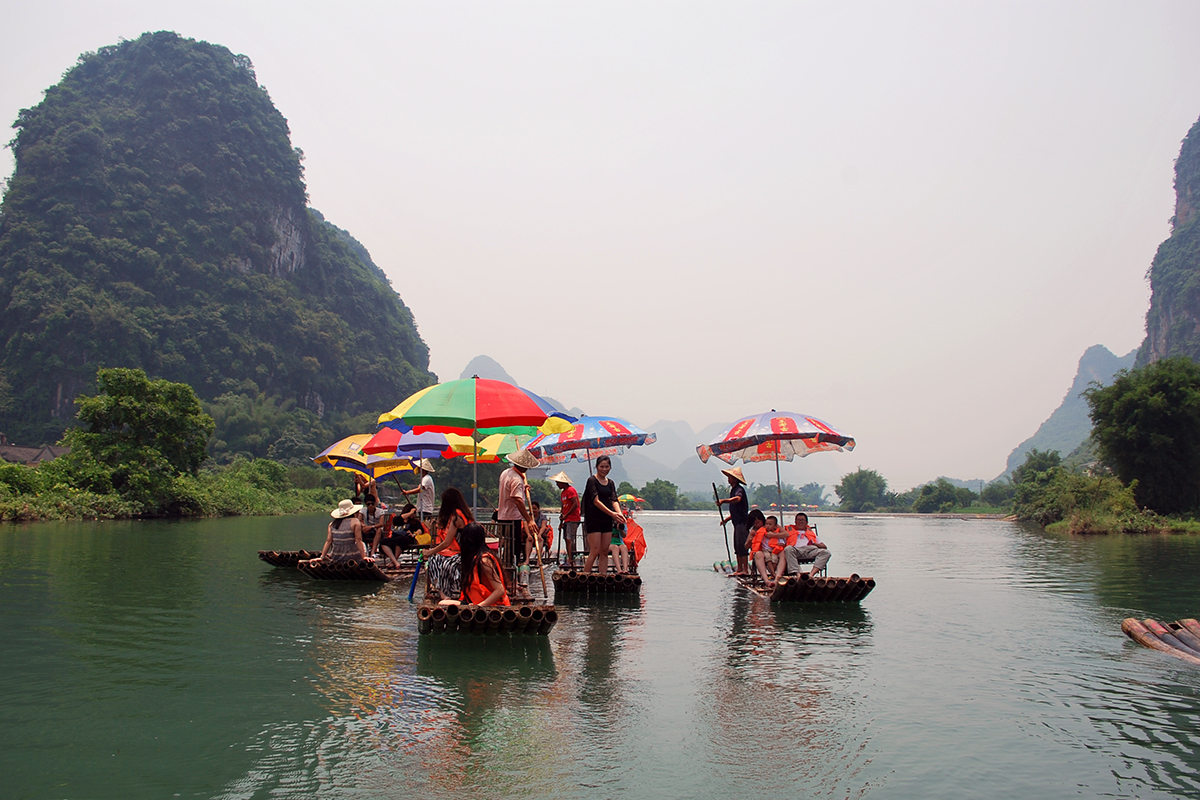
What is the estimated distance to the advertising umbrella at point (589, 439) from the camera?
54.6 ft

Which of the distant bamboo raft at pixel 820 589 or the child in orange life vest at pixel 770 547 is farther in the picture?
the child in orange life vest at pixel 770 547

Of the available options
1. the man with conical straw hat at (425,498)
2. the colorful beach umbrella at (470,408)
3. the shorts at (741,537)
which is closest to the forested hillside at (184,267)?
the man with conical straw hat at (425,498)

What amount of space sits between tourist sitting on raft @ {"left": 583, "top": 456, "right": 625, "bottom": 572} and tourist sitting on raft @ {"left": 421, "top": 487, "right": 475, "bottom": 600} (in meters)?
3.17

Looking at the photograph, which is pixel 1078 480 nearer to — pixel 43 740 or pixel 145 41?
pixel 43 740

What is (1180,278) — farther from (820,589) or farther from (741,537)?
(820,589)

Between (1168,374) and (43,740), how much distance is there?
5153 centimetres

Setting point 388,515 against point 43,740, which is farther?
point 388,515

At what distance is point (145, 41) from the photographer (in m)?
153

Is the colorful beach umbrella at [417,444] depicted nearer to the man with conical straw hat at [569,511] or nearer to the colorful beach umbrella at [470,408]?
the man with conical straw hat at [569,511]

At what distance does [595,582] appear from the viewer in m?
14.5

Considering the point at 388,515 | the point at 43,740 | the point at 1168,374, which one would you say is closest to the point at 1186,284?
the point at 1168,374

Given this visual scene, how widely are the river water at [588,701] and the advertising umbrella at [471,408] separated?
2949mm

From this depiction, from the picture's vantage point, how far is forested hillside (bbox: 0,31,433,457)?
104750 millimetres

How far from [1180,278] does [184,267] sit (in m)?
166
